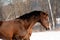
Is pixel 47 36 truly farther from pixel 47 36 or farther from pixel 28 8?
pixel 28 8

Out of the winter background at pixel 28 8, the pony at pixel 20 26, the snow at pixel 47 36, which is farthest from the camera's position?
the winter background at pixel 28 8

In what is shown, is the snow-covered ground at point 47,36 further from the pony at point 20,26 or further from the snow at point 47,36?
the pony at point 20,26

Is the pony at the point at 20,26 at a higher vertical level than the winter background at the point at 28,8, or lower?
lower

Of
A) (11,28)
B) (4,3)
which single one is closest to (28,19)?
(11,28)

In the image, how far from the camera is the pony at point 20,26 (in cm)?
311

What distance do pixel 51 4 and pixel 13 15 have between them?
1000mm

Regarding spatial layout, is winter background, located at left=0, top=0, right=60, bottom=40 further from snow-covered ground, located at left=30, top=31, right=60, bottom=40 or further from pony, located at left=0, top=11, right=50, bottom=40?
pony, located at left=0, top=11, right=50, bottom=40

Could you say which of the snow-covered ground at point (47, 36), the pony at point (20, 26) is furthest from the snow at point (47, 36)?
the pony at point (20, 26)

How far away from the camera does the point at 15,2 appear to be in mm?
5586

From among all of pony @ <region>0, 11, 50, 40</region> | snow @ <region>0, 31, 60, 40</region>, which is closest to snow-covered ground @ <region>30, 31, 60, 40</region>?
snow @ <region>0, 31, 60, 40</region>

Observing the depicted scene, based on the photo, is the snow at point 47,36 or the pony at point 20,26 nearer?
the pony at point 20,26

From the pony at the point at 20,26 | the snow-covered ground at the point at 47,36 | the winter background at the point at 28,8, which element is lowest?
the snow-covered ground at the point at 47,36

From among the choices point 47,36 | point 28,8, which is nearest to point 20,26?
point 47,36

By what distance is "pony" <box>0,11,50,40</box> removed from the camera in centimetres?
311
